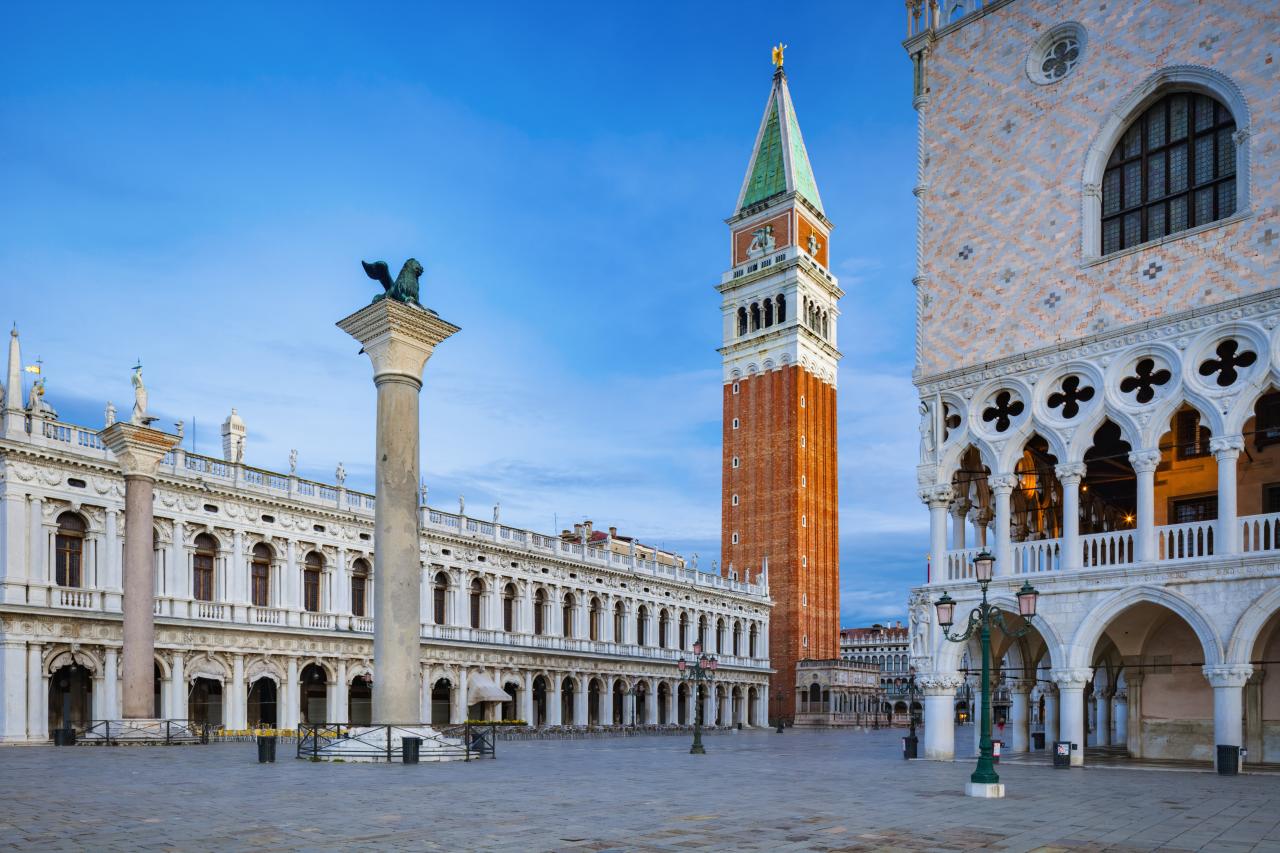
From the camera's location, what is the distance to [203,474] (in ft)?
138

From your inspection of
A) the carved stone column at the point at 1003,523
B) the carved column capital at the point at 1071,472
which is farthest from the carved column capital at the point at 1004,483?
the carved column capital at the point at 1071,472

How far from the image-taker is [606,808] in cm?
1522

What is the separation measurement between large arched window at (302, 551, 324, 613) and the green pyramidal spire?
55681 millimetres

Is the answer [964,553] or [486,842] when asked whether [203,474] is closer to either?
[964,553]

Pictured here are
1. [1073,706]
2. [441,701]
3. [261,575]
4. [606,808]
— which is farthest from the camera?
[441,701]

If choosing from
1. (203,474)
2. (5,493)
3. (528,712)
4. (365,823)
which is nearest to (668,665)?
(528,712)

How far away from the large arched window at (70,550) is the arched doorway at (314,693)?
36.4 ft

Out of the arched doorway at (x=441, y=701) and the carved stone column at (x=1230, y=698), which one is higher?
the carved stone column at (x=1230, y=698)

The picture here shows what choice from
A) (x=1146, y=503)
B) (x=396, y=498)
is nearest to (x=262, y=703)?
(x=396, y=498)

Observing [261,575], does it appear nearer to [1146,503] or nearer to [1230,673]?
[1146,503]

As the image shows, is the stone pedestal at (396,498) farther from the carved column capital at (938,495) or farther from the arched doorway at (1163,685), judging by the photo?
the arched doorway at (1163,685)

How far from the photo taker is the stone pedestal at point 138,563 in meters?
30.4

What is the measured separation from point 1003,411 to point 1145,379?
3.62 m

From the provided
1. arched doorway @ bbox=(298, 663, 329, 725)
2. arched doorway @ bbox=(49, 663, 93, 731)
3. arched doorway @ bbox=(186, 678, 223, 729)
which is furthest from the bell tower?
arched doorway @ bbox=(49, 663, 93, 731)
